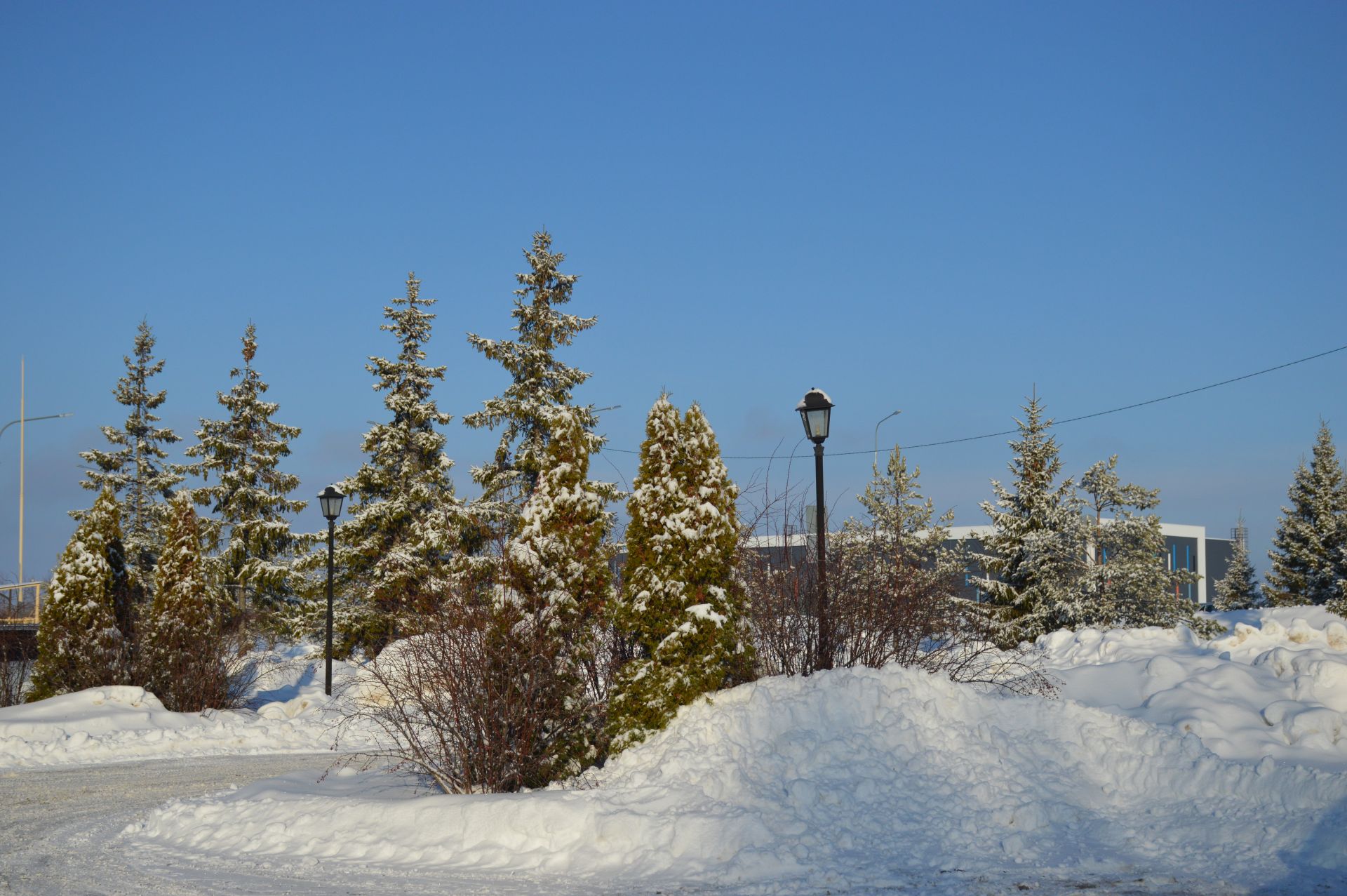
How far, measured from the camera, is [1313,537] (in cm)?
4206

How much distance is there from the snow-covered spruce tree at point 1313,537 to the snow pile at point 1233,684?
2822 centimetres

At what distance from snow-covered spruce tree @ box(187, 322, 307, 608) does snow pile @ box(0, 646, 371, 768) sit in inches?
666

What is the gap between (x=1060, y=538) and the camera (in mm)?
27203

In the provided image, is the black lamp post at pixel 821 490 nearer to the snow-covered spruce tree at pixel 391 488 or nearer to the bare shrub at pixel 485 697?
the bare shrub at pixel 485 697

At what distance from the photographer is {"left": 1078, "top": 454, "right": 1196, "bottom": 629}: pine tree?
83.3 ft

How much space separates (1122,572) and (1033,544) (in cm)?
241

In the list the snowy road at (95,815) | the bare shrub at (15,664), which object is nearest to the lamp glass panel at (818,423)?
the snowy road at (95,815)

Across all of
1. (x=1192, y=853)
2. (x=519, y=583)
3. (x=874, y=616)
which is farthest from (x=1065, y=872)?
(x=519, y=583)

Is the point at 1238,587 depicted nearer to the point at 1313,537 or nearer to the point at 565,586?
the point at 1313,537

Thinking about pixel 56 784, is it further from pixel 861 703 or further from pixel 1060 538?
pixel 1060 538

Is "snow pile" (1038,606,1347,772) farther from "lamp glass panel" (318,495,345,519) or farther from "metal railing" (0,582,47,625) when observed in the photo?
"metal railing" (0,582,47,625)

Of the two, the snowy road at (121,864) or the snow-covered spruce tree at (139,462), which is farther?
the snow-covered spruce tree at (139,462)

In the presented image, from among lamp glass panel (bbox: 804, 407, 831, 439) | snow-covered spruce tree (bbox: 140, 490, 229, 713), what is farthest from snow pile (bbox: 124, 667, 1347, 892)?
snow-covered spruce tree (bbox: 140, 490, 229, 713)

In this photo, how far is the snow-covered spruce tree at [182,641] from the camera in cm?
1981
